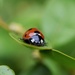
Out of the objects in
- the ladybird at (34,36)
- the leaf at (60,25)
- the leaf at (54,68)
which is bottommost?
the leaf at (54,68)

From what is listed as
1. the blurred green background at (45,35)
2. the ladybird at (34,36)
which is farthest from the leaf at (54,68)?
the ladybird at (34,36)

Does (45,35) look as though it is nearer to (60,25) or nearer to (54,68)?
(60,25)

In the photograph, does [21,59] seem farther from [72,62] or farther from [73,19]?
[72,62]

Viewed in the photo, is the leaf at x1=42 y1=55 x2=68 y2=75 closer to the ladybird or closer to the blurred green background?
the blurred green background

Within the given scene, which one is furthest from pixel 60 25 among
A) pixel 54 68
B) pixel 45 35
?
pixel 54 68

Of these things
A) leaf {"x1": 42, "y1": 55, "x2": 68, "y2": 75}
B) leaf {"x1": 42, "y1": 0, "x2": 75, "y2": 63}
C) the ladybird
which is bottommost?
leaf {"x1": 42, "y1": 55, "x2": 68, "y2": 75}

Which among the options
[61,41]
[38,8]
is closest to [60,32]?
[61,41]

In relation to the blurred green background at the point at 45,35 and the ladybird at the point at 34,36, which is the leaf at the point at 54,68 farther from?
the ladybird at the point at 34,36

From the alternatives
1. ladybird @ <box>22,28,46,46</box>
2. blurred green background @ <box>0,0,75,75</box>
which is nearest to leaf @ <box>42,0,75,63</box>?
blurred green background @ <box>0,0,75,75</box>
